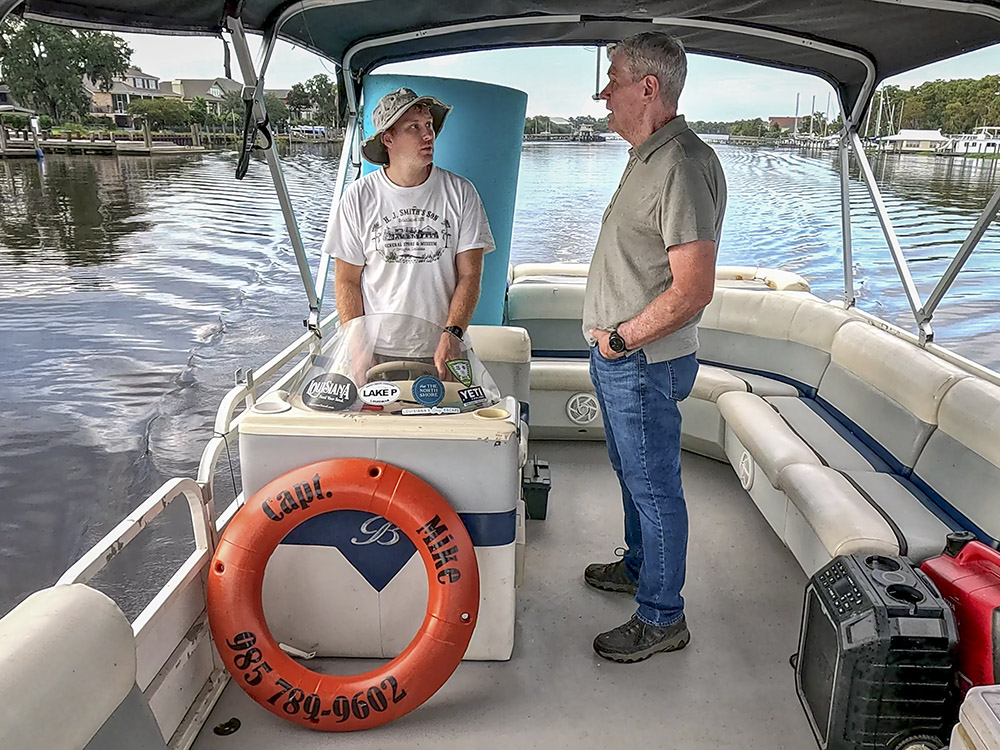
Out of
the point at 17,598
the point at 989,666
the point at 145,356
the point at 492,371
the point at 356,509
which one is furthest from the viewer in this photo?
the point at 145,356

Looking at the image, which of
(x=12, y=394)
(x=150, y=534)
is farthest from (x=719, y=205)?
(x=12, y=394)

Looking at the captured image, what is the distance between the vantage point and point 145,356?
1167 cm

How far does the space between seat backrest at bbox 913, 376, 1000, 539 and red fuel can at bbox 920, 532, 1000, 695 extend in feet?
1.41

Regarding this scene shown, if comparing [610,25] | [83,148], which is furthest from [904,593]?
[83,148]

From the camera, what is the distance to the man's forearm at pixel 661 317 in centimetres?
157

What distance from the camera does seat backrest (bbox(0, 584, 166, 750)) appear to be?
3.10 feet

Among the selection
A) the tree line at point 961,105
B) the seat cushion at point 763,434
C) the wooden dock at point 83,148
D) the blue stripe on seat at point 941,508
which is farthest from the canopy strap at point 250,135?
the wooden dock at point 83,148

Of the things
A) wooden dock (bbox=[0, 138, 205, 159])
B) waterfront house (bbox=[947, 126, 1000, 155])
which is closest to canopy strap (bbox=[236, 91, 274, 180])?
waterfront house (bbox=[947, 126, 1000, 155])

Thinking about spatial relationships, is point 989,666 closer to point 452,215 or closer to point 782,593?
point 782,593

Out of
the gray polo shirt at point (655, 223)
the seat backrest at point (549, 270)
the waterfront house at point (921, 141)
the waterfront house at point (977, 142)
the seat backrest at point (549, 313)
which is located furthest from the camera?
the waterfront house at point (977, 142)

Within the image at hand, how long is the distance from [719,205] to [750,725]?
3.84 feet

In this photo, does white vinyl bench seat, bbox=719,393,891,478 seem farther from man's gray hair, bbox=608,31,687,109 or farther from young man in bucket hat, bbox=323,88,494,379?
man's gray hair, bbox=608,31,687,109

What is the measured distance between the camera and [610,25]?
265cm

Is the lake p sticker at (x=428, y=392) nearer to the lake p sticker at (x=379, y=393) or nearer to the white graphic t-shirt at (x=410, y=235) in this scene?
the lake p sticker at (x=379, y=393)
